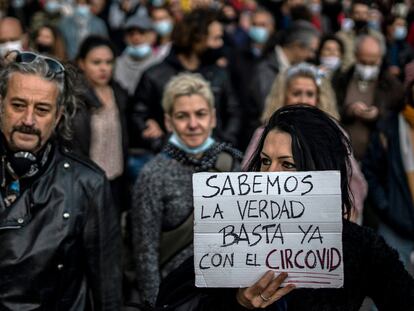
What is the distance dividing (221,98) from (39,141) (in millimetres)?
3549

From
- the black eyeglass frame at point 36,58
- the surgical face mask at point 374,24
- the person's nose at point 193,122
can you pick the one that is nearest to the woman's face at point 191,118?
the person's nose at point 193,122

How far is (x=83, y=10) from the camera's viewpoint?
12023 mm

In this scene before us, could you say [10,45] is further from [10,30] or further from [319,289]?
[319,289]

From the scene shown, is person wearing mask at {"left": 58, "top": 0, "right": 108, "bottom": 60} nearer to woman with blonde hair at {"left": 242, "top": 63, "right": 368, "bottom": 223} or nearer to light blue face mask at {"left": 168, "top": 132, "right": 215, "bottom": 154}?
woman with blonde hair at {"left": 242, "top": 63, "right": 368, "bottom": 223}

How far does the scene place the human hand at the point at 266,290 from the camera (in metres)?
2.50

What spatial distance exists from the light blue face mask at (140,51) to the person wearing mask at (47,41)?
0.71m

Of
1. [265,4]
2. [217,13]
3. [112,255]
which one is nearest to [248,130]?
[217,13]

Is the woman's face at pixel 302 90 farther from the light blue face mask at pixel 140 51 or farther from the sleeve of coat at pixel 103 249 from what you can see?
the light blue face mask at pixel 140 51

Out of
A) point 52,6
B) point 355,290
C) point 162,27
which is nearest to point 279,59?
point 162,27

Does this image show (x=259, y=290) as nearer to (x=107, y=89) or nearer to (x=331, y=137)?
(x=331, y=137)

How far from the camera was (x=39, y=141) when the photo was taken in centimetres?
354

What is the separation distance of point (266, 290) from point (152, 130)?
409cm

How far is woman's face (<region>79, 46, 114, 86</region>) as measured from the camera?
251 inches

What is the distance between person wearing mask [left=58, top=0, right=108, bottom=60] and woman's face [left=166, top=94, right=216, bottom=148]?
600 centimetres
